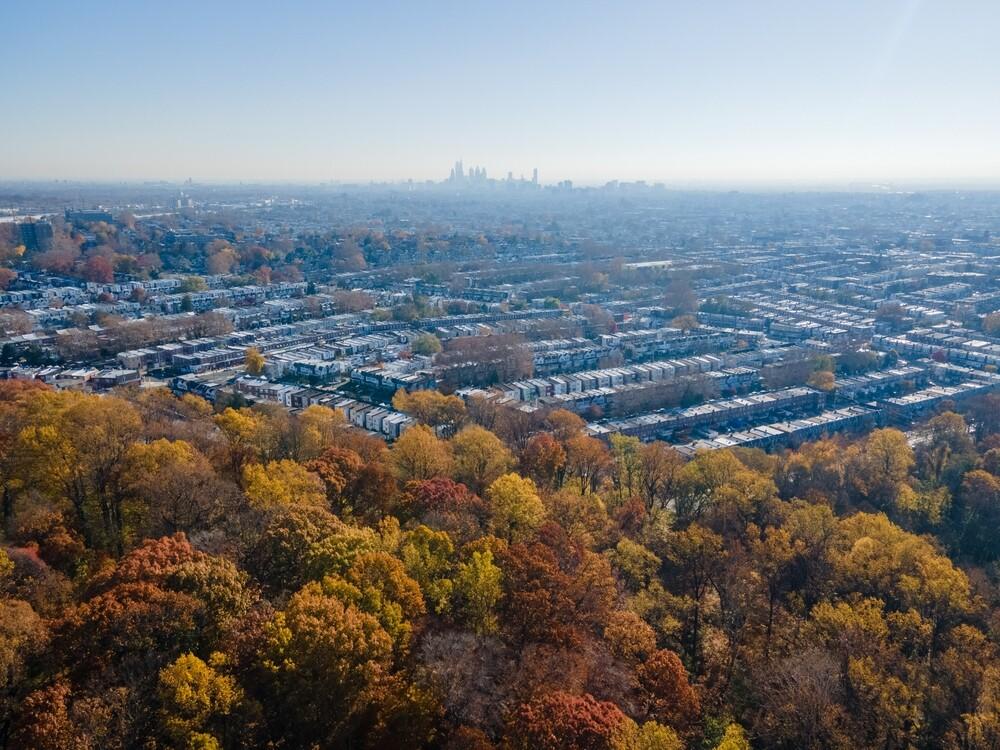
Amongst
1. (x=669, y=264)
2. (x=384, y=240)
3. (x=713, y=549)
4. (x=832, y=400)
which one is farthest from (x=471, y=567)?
(x=384, y=240)

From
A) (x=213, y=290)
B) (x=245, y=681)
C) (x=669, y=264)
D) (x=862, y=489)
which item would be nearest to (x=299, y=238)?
(x=213, y=290)

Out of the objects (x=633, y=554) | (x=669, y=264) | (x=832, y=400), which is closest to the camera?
(x=633, y=554)

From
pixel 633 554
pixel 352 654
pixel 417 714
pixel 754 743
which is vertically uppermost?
pixel 352 654

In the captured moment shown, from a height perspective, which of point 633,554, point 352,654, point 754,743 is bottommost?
point 754,743

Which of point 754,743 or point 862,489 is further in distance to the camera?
point 862,489

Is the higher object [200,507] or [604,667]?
[200,507]

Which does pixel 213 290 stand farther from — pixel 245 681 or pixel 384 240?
pixel 245 681

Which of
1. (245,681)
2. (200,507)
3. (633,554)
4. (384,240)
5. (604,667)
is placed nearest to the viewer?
(245,681)

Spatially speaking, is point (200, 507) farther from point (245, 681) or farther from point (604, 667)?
point (604, 667)

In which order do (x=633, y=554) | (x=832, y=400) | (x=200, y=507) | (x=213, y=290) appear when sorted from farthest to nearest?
(x=213, y=290), (x=832, y=400), (x=633, y=554), (x=200, y=507)
